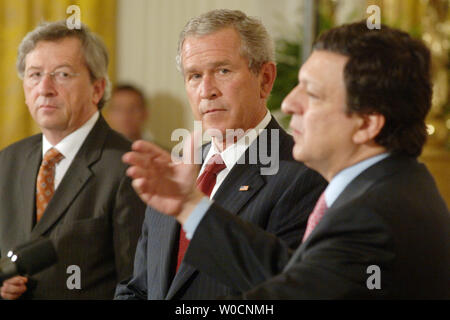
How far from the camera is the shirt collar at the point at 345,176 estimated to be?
1481mm

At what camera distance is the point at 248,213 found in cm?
193

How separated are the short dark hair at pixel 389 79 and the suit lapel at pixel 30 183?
144cm

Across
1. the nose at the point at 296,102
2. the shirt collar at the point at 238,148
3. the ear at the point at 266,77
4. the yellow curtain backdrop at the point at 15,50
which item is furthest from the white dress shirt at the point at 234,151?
the yellow curtain backdrop at the point at 15,50

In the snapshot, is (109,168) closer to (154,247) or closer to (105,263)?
(105,263)

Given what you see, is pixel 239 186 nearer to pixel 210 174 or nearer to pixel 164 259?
pixel 210 174

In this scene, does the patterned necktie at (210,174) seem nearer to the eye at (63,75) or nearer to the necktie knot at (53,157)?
the necktie knot at (53,157)

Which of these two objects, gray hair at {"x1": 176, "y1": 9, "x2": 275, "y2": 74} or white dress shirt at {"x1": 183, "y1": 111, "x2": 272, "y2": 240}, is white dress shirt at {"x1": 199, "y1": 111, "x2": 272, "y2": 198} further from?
gray hair at {"x1": 176, "y1": 9, "x2": 275, "y2": 74}

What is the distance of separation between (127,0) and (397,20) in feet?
7.02

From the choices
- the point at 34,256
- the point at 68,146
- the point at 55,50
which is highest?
the point at 55,50

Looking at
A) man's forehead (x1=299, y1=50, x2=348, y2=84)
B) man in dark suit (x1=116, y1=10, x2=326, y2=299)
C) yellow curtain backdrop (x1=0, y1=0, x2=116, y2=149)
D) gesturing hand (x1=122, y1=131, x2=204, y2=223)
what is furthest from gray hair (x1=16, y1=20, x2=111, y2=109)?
yellow curtain backdrop (x1=0, y1=0, x2=116, y2=149)

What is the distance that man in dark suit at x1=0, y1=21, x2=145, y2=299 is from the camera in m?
2.39

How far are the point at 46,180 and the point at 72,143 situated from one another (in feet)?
0.56

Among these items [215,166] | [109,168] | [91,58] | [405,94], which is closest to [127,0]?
[91,58]

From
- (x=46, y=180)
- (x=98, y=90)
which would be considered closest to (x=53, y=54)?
(x=98, y=90)
